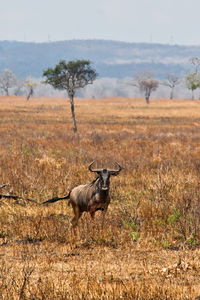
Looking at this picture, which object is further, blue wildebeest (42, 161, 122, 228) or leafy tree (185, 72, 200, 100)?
leafy tree (185, 72, 200, 100)

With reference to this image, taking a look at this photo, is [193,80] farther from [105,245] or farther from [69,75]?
[105,245]

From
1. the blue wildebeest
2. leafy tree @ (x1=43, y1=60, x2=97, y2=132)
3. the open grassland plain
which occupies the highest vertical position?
leafy tree @ (x1=43, y1=60, x2=97, y2=132)

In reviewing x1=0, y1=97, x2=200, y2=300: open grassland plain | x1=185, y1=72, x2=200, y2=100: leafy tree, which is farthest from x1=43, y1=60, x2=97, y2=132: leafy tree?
x1=185, y1=72, x2=200, y2=100: leafy tree

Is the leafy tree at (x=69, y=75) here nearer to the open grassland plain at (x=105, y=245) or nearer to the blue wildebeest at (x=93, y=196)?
the open grassland plain at (x=105, y=245)

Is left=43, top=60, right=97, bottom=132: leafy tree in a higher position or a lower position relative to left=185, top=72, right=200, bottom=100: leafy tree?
lower

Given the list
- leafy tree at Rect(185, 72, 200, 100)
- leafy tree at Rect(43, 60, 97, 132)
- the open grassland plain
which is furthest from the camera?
leafy tree at Rect(185, 72, 200, 100)

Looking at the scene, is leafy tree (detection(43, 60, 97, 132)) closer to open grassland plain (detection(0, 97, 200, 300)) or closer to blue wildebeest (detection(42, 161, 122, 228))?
open grassland plain (detection(0, 97, 200, 300))

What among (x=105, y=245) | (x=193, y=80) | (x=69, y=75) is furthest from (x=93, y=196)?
(x=193, y=80)

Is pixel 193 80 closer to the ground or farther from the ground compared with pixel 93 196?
farther from the ground

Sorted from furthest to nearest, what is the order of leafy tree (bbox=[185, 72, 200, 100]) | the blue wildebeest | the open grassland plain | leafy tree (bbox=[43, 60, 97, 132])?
leafy tree (bbox=[185, 72, 200, 100]) < leafy tree (bbox=[43, 60, 97, 132]) < the blue wildebeest < the open grassland plain

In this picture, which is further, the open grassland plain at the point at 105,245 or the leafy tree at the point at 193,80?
the leafy tree at the point at 193,80

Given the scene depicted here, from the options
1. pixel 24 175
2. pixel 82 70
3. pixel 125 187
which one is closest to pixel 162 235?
pixel 125 187

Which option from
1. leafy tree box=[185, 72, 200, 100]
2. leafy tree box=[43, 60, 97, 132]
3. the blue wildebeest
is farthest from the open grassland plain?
leafy tree box=[185, 72, 200, 100]

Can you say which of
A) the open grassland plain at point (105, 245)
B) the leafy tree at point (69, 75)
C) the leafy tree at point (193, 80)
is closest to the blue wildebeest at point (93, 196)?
the open grassland plain at point (105, 245)
